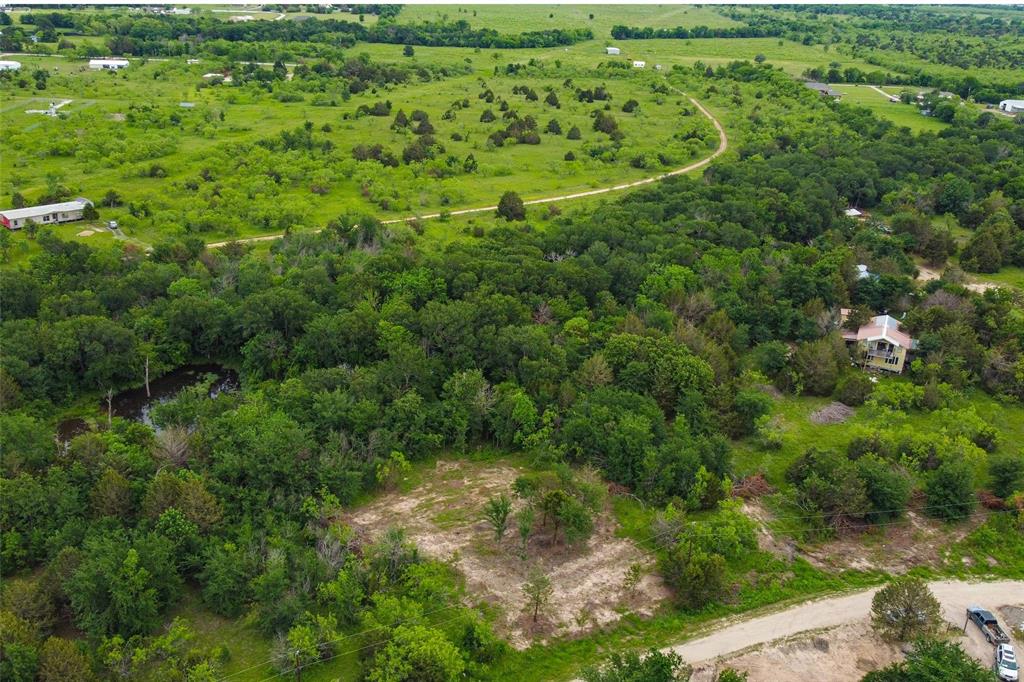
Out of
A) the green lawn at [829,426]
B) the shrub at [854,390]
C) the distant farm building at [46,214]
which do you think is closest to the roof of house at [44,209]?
the distant farm building at [46,214]

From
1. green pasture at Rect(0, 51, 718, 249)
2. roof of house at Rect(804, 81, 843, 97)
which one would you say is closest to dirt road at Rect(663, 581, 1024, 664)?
green pasture at Rect(0, 51, 718, 249)

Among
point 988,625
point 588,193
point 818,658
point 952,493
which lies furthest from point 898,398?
point 588,193

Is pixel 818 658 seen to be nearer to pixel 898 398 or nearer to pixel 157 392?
pixel 898 398

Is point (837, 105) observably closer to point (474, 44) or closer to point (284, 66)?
point (474, 44)

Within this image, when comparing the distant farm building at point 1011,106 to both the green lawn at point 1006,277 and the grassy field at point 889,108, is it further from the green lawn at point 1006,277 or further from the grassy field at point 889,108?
the green lawn at point 1006,277

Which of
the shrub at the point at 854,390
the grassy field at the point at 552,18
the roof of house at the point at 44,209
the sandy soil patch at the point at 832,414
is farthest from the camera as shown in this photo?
the grassy field at the point at 552,18

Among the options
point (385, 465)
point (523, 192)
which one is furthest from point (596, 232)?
point (385, 465)
